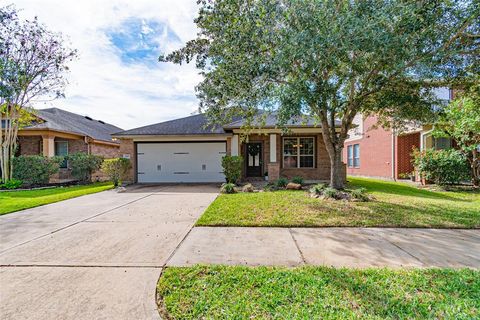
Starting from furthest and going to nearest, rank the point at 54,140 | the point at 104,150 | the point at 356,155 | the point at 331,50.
→ the point at 356,155
the point at 104,150
the point at 54,140
the point at 331,50

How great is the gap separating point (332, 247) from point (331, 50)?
13.3ft

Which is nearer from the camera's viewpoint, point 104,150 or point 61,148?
point 61,148

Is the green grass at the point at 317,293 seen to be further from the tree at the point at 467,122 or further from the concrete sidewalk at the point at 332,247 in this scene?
the tree at the point at 467,122

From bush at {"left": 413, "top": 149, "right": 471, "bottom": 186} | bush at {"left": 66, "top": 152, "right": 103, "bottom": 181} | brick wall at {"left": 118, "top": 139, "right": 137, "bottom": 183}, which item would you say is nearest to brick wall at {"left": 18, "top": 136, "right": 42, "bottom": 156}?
bush at {"left": 66, "top": 152, "right": 103, "bottom": 181}

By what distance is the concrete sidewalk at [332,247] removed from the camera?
3428 mm

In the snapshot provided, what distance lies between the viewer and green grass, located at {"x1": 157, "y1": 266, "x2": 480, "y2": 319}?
2342 millimetres

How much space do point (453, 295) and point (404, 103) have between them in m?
6.33

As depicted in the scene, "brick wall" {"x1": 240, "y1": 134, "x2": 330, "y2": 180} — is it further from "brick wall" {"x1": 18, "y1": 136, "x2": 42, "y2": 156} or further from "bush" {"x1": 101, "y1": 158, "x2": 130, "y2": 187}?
"brick wall" {"x1": 18, "y1": 136, "x2": 42, "y2": 156}

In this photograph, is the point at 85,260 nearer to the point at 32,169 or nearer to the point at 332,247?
the point at 332,247

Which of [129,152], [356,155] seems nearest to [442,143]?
[356,155]

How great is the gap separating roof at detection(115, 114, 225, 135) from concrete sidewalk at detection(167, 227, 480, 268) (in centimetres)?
890

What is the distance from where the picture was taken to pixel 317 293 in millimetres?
2619

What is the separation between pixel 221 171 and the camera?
1393 cm

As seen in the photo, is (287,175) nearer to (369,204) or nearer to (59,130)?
(369,204)
